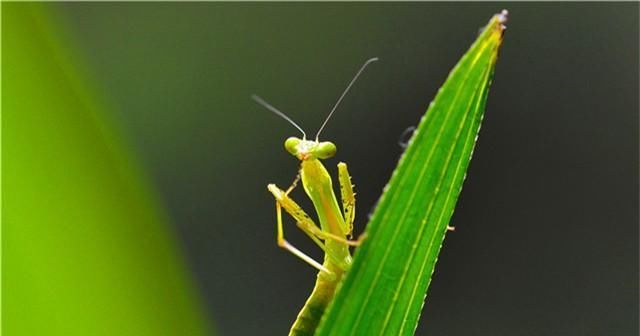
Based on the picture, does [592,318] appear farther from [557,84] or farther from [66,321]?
[66,321]

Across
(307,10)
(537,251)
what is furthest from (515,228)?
(307,10)

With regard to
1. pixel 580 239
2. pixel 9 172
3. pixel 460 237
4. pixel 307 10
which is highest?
pixel 307 10

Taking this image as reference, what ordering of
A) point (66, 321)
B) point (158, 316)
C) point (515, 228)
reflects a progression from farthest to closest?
point (515, 228) < point (158, 316) < point (66, 321)

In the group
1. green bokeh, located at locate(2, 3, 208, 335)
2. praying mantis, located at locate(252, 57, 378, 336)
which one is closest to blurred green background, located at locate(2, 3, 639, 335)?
praying mantis, located at locate(252, 57, 378, 336)

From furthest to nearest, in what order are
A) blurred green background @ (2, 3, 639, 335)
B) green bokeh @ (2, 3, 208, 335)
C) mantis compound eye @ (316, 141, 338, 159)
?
1. blurred green background @ (2, 3, 639, 335)
2. mantis compound eye @ (316, 141, 338, 159)
3. green bokeh @ (2, 3, 208, 335)

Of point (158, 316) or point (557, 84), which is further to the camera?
point (557, 84)

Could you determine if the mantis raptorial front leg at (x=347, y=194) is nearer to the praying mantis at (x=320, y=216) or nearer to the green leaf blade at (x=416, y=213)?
the praying mantis at (x=320, y=216)

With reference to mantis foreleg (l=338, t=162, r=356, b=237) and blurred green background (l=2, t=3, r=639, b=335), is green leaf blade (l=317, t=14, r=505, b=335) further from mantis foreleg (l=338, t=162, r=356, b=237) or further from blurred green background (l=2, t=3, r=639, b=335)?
blurred green background (l=2, t=3, r=639, b=335)

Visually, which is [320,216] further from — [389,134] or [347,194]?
[389,134]
